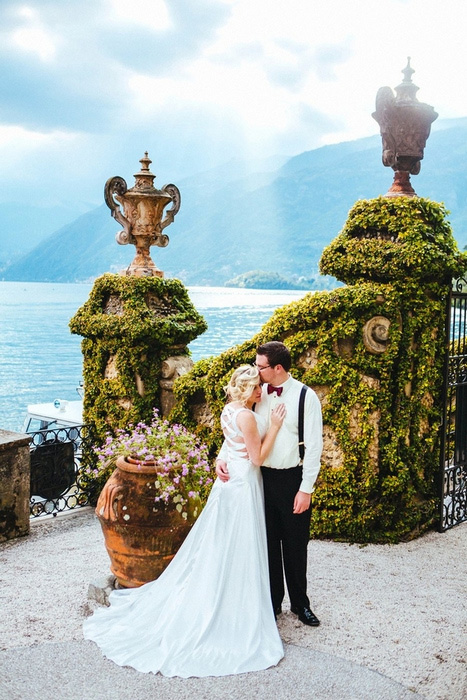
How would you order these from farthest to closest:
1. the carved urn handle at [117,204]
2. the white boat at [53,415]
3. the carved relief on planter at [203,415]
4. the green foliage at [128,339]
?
1. the white boat at [53,415]
2. the carved urn handle at [117,204]
3. the green foliage at [128,339]
4. the carved relief on planter at [203,415]

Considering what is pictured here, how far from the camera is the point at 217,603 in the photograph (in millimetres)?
4512

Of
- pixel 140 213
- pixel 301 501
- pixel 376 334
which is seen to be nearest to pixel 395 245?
pixel 376 334

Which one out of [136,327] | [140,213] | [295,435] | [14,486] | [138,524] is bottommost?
[14,486]

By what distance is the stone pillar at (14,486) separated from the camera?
731 cm

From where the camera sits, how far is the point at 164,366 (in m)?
8.54

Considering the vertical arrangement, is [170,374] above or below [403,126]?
below

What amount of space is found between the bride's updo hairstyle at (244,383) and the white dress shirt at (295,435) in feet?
0.77

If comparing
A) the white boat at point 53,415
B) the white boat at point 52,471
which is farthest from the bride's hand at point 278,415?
the white boat at point 53,415

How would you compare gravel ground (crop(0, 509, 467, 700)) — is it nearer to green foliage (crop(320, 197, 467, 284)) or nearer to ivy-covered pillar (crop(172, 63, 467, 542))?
ivy-covered pillar (crop(172, 63, 467, 542))

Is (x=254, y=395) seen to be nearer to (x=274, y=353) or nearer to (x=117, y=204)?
(x=274, y=353)

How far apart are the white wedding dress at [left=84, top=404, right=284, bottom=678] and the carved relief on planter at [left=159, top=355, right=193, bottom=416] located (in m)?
3.79

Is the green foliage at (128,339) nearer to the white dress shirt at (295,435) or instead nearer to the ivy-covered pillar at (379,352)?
the ivy-covered pillar at (379,352)

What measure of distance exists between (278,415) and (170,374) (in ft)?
13.3

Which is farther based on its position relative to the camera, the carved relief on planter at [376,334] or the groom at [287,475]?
the carved relief on planter at [376,334]
